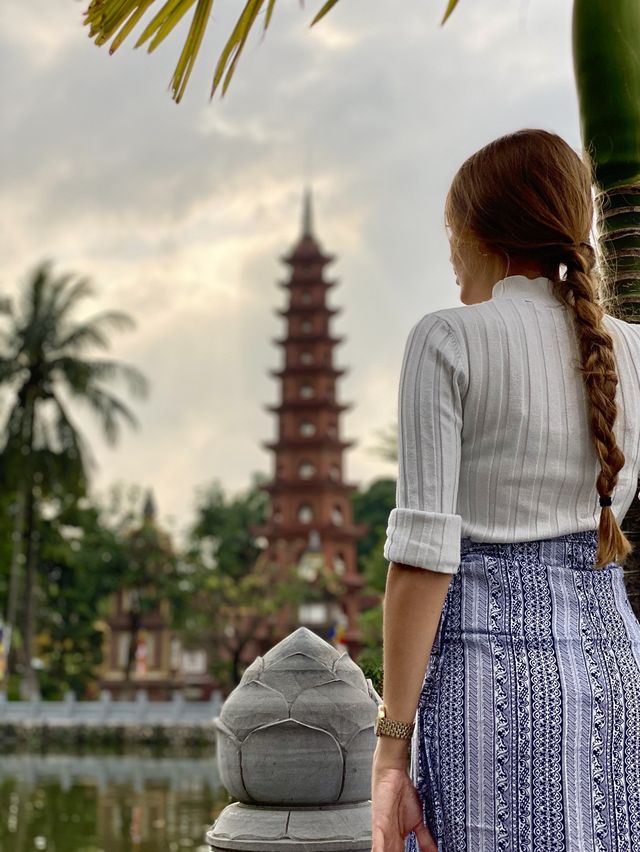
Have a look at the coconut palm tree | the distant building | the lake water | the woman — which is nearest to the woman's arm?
the woman

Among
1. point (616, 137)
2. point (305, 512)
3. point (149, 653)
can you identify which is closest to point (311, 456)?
point (305, 512)

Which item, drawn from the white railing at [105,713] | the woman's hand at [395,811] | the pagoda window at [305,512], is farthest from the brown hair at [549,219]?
the pagoda window at [305,512]

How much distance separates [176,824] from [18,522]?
13.0 metres

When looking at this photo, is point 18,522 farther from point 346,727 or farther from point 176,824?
point 346,727

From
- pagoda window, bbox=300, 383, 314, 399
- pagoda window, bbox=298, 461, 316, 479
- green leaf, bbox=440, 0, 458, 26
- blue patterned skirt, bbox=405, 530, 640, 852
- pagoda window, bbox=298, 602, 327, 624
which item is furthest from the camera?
pagoda window, bbox=300, 383, 314, 399

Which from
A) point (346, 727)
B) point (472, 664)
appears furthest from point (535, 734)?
point (346, 727)

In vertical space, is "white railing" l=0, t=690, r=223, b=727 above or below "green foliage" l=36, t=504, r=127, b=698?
below

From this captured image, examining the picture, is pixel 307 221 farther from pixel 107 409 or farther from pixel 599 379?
pixel 599 379

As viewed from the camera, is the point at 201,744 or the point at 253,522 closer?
the point at 201,744

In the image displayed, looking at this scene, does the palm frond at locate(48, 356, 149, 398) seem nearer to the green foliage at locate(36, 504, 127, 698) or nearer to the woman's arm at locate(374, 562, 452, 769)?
the green foliage at locate(36, 504, 127, 698)

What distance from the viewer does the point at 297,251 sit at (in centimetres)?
3009

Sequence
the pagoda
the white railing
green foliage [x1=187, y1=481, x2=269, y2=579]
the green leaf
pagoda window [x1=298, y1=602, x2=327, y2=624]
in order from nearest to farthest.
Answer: the green leaf
the white railing
pagoda window [x1=298, y1=602, x2=327, y2=624]
the pagoda
green foliage [x1=187, y1=481, x2=269, y2=579]

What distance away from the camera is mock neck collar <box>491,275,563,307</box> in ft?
4.38

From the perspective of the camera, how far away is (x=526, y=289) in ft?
4.40
